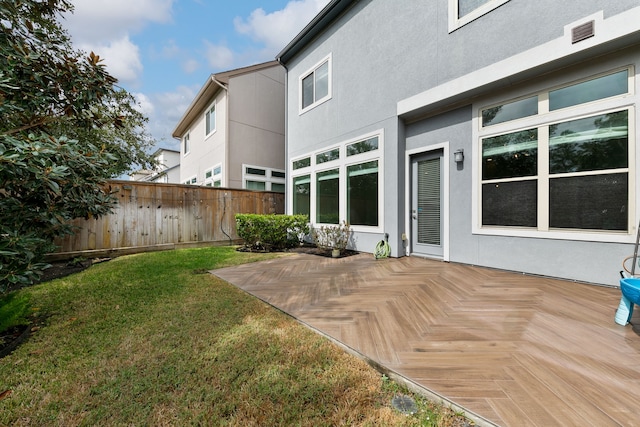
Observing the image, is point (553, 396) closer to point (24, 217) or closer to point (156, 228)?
point (24, 217)

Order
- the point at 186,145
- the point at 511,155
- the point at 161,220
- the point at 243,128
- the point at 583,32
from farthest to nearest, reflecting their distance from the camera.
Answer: the point at 186,145 < the point at 243,128 < the point at 161,220 < the point at 511,155 < the point at 583,32

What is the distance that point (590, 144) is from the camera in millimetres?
3459

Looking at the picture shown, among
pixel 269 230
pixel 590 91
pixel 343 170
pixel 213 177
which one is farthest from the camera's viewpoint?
pixel 213 177

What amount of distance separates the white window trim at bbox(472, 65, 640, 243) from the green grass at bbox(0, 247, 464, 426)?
12.0 ft

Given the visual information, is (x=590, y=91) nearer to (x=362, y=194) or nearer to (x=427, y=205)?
(x=427, y=205)

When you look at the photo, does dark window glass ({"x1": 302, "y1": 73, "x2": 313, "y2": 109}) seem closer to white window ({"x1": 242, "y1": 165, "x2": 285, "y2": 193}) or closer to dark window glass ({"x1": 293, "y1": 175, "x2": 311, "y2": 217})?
dark window glass ({"x1": 293, "y1": 175, "x2": 311, "y2": 217})

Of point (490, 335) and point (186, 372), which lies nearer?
point (186, 372)

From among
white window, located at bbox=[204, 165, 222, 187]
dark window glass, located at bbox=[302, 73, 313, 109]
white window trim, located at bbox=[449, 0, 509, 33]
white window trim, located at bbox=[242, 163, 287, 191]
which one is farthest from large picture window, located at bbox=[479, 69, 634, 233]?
white window, located at bbox=[204, 165, 222, 187]

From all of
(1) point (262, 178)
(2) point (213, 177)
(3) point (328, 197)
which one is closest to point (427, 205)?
(3) point (328, 197)

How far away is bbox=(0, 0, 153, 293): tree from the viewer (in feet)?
6.88

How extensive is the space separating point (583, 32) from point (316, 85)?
580 centimetres

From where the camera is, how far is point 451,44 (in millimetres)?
4535

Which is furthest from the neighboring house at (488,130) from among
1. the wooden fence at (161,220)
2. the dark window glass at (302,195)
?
the wooden fence at (161,220)

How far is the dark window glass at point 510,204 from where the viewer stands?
3.96m
